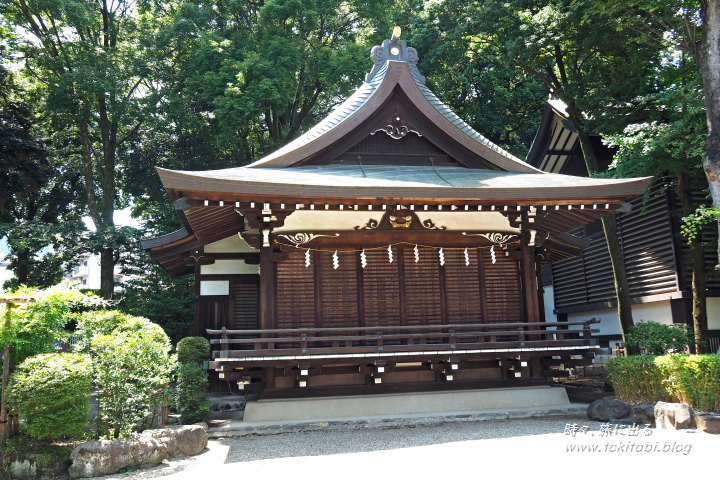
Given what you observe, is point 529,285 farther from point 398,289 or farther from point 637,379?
point 398,289

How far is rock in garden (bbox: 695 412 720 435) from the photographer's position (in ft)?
25.9

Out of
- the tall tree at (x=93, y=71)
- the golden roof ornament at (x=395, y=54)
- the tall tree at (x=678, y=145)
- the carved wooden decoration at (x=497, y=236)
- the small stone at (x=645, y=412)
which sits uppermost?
the tall tree at (x=93, y=71)

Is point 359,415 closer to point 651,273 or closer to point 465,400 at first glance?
point 465,400

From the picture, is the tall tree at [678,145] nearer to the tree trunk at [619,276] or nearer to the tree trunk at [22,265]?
the tree trunk at [619,276]

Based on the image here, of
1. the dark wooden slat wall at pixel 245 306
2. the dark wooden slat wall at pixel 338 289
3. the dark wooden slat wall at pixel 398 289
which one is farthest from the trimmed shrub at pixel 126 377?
the dark wooden slat wall at pixel 245 306

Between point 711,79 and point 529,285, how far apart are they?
4939 millimetres

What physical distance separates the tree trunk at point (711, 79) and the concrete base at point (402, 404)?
4.08 metres

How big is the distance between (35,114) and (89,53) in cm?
433

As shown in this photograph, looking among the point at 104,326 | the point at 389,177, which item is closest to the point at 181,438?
the point at 104,326

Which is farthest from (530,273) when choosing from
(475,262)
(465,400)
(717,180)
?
(717,180)

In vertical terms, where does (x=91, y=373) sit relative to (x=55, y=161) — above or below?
below

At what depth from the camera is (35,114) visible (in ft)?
78.0

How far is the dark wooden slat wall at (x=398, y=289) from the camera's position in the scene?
1062 cm

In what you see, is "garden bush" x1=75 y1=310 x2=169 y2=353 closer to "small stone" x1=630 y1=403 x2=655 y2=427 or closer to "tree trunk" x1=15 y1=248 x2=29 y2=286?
"small stone" x1=630 y1=403 x2=655 y2=427
